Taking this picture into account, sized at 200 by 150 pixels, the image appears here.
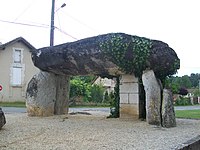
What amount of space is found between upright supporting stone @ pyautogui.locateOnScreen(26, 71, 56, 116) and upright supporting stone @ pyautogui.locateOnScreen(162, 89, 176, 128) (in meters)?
5.55

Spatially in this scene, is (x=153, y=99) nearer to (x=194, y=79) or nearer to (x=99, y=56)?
(x=99, y=56)

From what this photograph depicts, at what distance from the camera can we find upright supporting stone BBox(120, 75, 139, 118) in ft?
41.2

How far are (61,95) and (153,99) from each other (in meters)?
5.46

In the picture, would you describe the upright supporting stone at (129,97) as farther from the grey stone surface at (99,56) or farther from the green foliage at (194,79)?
the green foliage at (194,79)

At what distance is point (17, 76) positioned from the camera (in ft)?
113

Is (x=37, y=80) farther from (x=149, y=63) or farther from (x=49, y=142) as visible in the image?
(x=49, y=142)

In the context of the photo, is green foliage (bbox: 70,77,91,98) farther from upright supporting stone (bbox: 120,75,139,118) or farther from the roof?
upright supporting stone (bbox: 120,75,139,118)

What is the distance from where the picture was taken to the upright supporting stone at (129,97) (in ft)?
41.2

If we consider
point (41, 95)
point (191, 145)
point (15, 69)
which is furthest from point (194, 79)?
point (191, 145)

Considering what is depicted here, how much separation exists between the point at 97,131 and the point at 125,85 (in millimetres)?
4546

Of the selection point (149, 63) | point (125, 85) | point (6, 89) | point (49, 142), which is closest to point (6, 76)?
point (6, 89)

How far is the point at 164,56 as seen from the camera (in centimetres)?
1050

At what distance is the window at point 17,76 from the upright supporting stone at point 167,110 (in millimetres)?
26358

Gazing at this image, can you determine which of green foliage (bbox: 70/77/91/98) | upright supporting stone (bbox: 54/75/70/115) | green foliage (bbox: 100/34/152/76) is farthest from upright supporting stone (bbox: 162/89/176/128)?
green foliage (bbox: 70/77/91/98)
